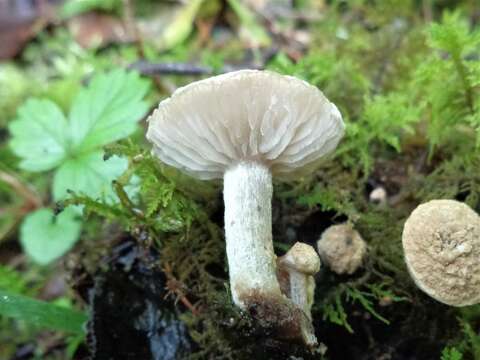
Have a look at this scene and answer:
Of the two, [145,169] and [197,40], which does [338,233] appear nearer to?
[145,169]

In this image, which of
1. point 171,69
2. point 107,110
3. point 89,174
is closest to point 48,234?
point 89,174

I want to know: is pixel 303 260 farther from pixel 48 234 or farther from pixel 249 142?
pixel 48 234

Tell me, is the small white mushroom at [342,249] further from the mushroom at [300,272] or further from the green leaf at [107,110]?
the green leaf at [107,110]

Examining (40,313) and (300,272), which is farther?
(40,313)

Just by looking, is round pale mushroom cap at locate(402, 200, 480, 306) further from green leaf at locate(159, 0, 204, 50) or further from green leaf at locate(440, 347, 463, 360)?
green leaf at locate(159, 0, 204, 50)

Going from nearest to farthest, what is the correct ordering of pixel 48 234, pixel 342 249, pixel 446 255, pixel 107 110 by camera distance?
pixel 446 255, pixel 342 249, pixel 107 110, pixel 48 234

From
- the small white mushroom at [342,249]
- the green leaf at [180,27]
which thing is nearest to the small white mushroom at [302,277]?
the small white mushroom at [342,249]
